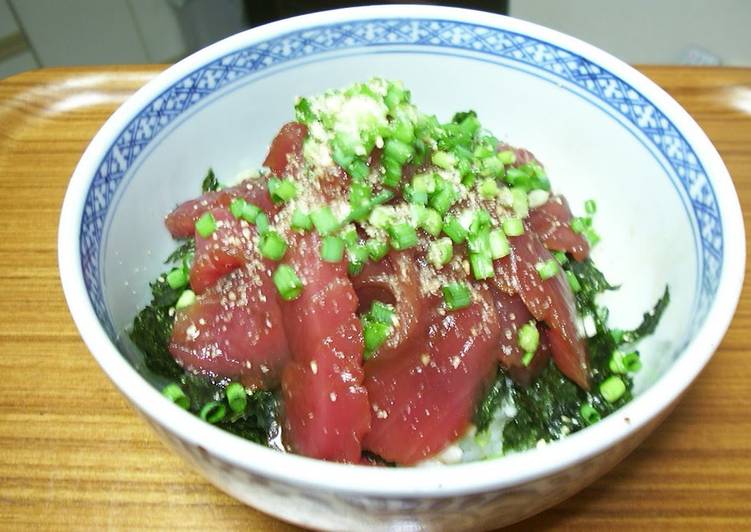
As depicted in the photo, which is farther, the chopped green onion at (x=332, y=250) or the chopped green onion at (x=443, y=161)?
the chopped green onion at (x=443, y=161)

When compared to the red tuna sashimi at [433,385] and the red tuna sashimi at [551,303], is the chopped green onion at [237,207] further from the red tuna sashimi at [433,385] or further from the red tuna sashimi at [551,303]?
the red tuna sashimi at [551,303]

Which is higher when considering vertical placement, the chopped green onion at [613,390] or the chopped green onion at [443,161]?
the chopped green onion at [443,161]

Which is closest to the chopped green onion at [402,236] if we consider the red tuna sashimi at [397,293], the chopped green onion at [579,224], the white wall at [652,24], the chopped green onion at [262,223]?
the red tuna sashimi at [397,293]

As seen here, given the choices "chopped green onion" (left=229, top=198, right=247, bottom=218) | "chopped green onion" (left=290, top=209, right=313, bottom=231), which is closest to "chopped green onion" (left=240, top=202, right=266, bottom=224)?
"chopped green onion" (left=229, top=198, right=247, bottom=218)

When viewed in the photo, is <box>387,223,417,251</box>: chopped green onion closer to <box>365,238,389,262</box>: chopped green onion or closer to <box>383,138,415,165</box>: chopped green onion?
<box>365,238,389,262</box>: chopped green onion

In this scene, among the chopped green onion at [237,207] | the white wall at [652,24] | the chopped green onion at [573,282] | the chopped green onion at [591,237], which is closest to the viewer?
the chopped green onion at [237,207]

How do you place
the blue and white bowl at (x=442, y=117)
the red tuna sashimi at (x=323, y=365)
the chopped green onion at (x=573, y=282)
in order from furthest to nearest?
the chopped green onion at (x=573, y=282) < the red tuna sashimi at (x=323, y=365) < the blue and white bowl at (x=442, y=117)

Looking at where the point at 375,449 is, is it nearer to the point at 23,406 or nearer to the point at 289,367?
the point at 289,367
